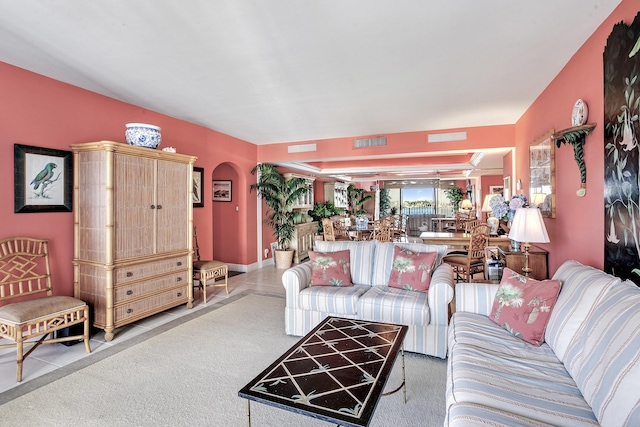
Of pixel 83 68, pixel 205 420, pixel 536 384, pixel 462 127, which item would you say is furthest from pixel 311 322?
pixel 462 127

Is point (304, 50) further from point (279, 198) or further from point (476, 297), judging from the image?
point (279, 198)

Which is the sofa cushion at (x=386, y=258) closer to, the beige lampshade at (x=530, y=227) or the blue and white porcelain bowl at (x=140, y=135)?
the beige lampshade at (x=530, y=227)

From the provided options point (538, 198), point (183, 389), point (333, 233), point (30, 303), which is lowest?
point (183, 389)

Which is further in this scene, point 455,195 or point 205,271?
point 455,195

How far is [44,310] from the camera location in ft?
8.67

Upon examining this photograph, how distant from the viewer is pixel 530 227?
2.74 m

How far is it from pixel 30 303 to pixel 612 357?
3.90 metres


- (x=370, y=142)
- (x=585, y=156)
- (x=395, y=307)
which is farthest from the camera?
(x=370, y=142)

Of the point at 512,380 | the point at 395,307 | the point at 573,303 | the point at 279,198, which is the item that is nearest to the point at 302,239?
the point at 279,198

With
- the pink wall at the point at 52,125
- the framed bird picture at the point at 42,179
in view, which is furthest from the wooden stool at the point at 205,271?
the framed bird picture at the point at 42,179

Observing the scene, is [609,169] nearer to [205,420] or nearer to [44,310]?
[205,420]

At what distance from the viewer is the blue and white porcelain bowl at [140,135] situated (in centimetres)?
349

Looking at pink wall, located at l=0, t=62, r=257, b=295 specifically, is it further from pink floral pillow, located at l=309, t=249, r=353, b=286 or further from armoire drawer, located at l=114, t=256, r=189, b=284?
pink floral pillow, located at l=309, t=249, r=353, b=286

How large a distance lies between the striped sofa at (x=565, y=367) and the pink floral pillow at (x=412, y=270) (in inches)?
39.1
